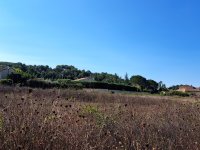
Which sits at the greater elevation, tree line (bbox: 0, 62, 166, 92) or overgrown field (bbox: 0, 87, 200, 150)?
tree line (bbox: 0, 62, 166, 92)

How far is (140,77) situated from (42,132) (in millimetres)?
109668

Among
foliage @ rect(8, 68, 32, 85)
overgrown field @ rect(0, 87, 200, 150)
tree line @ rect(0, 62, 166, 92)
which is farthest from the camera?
tree line @ rect(0, 62, 166, 92)

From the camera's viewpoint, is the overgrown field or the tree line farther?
the tree line

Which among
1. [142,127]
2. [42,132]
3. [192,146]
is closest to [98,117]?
[142,127]

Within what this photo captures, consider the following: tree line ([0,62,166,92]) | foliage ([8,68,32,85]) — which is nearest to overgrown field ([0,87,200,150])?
foliage ([8,68,32,85])

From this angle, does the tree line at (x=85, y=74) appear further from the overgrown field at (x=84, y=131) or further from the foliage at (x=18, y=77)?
the overgrown field at (x=84, y=131)

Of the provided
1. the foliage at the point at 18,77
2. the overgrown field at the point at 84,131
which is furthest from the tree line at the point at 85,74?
the overgrown field at the point at 84,131

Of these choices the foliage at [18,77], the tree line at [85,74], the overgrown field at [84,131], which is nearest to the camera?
the overgrown field at [84,131]

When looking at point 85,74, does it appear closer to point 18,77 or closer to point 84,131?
point 18,77

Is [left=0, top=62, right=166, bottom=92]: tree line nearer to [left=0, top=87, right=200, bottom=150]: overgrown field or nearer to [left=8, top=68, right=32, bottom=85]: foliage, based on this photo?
[left=8, top=68, right=32, bottom=85]: foliage

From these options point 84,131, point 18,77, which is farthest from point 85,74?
point 84,131

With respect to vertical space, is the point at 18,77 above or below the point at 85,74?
below

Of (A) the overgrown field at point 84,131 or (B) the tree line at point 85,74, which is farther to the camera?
(B) the tree line at point 85,74

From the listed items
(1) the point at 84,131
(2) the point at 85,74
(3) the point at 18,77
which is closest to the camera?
(1) the point at 84,131
